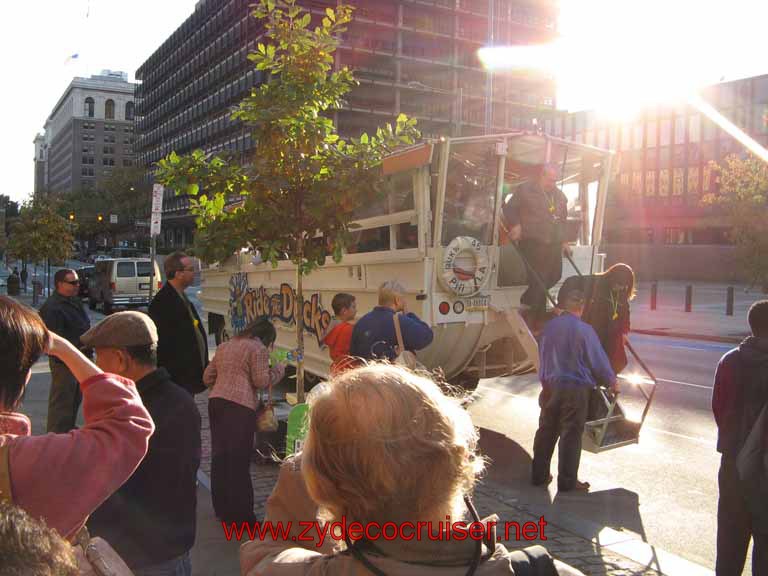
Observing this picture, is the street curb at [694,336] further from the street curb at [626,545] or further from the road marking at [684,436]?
the street curb at [626,545]

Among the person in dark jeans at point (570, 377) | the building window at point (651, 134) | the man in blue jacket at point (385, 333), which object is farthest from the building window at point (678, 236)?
the man in blue jacket at point (385, 333)

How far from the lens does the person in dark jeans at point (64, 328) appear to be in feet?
20.8

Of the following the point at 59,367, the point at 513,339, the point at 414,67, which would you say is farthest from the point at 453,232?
the point at 414,67

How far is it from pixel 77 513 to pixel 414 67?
72.5 metres

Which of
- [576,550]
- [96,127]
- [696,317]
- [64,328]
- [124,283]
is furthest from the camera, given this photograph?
[96,127]

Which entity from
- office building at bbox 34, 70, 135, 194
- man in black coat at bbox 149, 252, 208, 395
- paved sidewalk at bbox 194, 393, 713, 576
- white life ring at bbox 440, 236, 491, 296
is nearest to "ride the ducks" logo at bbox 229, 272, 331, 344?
white life ring at bbox 440, 236, 491, 296

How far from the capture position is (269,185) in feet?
20.6

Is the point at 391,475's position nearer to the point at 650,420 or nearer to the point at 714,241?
the point at 650,420

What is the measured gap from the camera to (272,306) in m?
11.0

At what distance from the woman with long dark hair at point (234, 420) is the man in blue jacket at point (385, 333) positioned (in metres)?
1.03

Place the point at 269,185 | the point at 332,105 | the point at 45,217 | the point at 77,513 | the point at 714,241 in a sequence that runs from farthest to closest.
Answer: the point at 714,241, the point at 45,217, the point at 332,105, the point at 269,185, the point at 77,513

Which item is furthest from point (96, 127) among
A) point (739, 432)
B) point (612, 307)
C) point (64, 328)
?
point (739, 432)

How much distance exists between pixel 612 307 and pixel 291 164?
11.0ft

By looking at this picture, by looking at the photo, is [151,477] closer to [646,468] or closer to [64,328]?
[64,328]
